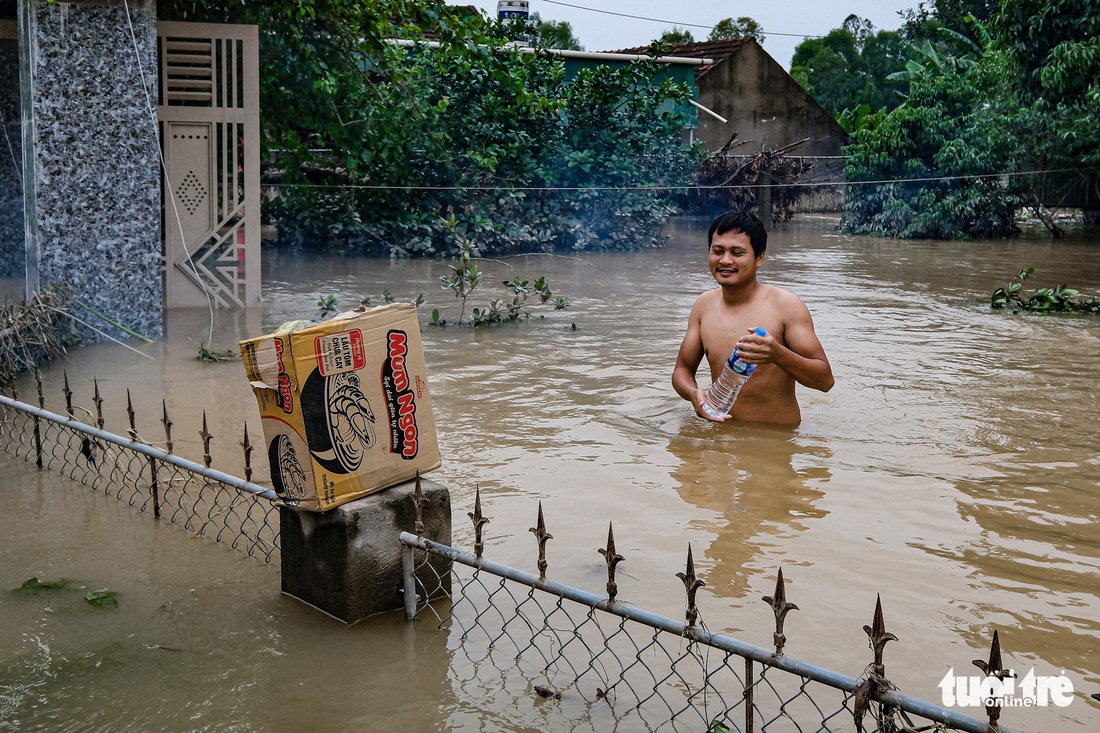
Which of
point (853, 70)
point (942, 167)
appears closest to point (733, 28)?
point (853, 70)

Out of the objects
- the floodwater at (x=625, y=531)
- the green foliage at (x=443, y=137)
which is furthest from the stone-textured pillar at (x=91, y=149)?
the green foliage at (x=443, y=137)

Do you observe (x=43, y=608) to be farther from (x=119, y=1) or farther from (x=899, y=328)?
(x=899, y=328)

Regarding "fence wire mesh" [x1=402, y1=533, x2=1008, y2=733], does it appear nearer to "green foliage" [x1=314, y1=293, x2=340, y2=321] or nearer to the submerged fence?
the submerged fence

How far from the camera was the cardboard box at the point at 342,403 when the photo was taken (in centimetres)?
332

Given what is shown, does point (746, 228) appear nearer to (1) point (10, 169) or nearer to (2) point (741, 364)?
(2) point (741, 364)

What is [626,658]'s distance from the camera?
333 centimetres

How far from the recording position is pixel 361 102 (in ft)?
42.8

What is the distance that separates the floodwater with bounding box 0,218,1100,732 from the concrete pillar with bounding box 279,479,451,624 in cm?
9

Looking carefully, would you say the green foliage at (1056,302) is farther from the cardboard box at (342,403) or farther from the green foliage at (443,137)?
the cardboard box at (342,403)

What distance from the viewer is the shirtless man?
5492 mm

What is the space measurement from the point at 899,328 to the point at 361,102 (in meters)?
7.20

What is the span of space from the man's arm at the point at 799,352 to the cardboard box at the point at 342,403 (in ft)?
7.39

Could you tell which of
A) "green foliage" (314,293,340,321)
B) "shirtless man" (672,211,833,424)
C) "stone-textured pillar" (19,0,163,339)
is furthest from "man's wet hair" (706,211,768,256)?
"stone-textured pillar" (19,0,163,339)

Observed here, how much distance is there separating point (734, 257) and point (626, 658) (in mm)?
2877
